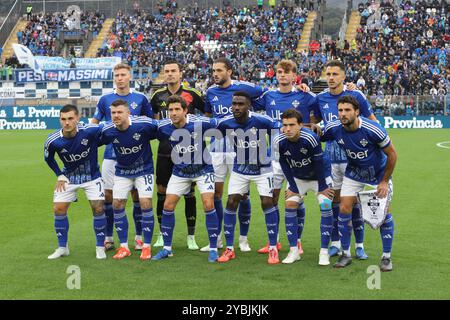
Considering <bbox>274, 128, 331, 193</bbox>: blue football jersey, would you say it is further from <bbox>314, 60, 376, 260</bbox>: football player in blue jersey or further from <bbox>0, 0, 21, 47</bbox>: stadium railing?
<bbox>0, 0, 21, 47</bbox>: stadium railing

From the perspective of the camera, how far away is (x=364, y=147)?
835 cm

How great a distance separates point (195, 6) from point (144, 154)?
46.0 meters

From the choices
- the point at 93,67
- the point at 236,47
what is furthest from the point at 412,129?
the point at 93,67

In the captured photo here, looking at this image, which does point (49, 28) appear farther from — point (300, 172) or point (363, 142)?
point (363, 142)

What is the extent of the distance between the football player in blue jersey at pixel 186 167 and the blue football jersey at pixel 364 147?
5.41ft

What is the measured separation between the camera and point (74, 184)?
30.6 feet

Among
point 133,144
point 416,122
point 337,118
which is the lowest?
point 416,122

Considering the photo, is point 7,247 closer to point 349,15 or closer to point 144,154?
point 144,154

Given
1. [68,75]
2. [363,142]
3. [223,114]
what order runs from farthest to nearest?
[68,75] → [223,114] → [363,142]

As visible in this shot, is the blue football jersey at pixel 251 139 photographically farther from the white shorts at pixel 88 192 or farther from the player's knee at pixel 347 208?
the white shorts at pixel 88 192

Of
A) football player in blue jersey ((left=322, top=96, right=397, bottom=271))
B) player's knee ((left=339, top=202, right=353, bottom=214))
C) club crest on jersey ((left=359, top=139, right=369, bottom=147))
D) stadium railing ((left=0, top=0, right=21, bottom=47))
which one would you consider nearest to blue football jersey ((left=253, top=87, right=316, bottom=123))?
football player in blue jersey ((left=322, top=96, right=397, bottom=271))

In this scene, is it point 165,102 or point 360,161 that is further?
point 165,102

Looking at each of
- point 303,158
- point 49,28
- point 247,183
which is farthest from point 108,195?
point 49,28

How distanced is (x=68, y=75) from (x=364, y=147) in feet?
123
